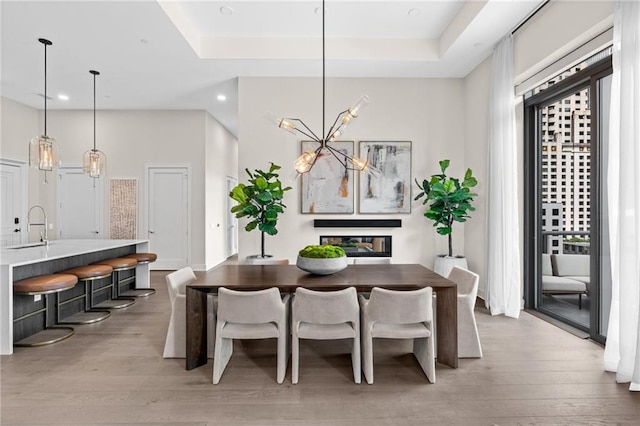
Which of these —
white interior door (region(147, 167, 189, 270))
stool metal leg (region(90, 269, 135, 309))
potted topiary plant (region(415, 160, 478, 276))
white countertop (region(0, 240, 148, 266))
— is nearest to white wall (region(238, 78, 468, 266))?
potted topiary plant (region(415, 160, 478, 276))

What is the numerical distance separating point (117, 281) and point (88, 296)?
2.03ft

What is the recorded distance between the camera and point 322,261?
293 cm

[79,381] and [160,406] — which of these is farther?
[79,381]

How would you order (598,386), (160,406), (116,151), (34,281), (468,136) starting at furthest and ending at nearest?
(116,151) < (468,136) < (34,281) < (598,386) < (160,406)

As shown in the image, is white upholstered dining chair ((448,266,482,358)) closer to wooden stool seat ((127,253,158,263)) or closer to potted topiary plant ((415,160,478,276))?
potted topiary plant ((415,160,478,276))

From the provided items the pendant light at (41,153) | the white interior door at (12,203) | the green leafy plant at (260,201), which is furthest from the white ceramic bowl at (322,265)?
the white interior door at (12,203)

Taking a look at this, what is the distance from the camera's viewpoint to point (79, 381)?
103 inches

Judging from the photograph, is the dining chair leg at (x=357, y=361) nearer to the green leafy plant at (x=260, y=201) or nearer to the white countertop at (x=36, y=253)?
the green leafy plant at (x=260, y=201)

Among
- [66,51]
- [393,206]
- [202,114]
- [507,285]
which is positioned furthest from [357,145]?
[66,51]

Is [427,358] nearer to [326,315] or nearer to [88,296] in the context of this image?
[326,315]

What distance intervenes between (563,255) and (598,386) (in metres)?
1.96

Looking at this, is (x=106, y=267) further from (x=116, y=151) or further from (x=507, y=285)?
(x=507, y=285)

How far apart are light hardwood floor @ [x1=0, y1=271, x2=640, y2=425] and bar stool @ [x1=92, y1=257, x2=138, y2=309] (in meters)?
1.29

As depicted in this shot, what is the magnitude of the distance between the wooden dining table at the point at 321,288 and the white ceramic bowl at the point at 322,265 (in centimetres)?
6
